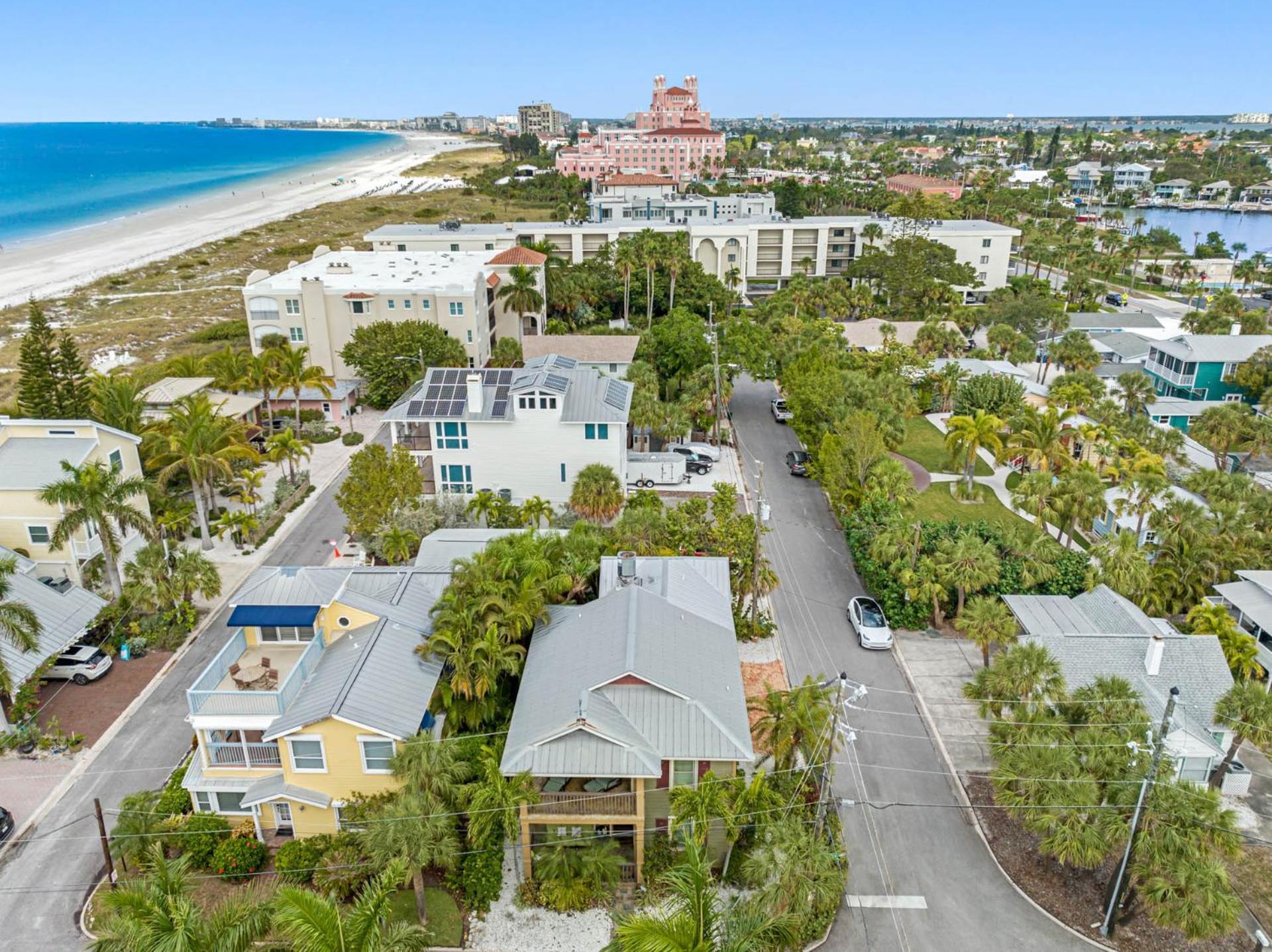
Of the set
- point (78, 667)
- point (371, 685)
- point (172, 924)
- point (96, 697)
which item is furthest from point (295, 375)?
point (172, 924)

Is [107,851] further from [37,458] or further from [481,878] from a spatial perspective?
[37,458]

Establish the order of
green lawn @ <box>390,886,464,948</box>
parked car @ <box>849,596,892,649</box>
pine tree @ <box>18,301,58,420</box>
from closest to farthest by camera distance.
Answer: green lawn @ <box>390,886,464,948</box> < parked car @ <box>849,596,892,649</box> < pine tree @ <box>18,301,58,420</box>

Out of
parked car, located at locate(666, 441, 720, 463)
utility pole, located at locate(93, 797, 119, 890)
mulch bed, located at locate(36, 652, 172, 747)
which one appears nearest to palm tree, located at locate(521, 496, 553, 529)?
parked car, located at locate(666, 441, 720, 463)

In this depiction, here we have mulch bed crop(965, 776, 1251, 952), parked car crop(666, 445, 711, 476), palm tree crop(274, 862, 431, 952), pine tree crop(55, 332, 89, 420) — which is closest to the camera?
palm tree crop(274, 862, 431, 952)

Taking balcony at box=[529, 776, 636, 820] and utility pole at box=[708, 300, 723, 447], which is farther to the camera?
utility pole at box=[708, 300, 723, 447]

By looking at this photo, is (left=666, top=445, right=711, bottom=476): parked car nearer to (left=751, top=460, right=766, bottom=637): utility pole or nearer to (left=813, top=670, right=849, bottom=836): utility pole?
(left=751, top=460, right=766, bottom=637): utility pole

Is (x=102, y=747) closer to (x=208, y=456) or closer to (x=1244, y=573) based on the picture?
(x=208, y=456)
